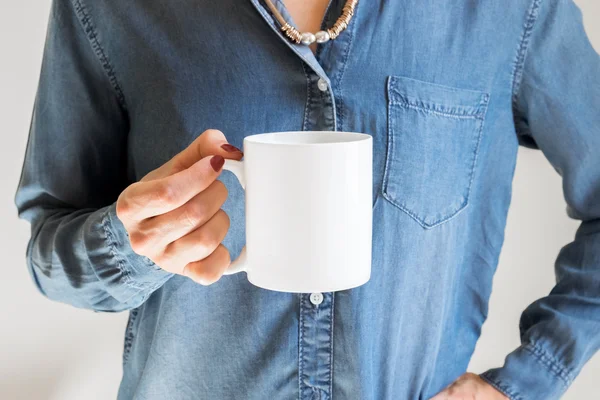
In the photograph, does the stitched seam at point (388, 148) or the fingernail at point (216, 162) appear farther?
the stitched seam at point (388, 148)

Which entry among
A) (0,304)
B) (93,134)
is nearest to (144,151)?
(93,134)

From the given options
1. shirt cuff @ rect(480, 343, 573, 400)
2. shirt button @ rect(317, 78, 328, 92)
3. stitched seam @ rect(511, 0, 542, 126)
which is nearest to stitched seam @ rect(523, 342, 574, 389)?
shirt cuff @ rect(480, 343, 573, 400)

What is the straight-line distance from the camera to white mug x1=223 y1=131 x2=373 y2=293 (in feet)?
1.70

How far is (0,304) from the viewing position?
1223 mm

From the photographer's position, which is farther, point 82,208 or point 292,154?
point 82,208

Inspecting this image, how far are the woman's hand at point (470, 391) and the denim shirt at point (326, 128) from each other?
20 millimetres

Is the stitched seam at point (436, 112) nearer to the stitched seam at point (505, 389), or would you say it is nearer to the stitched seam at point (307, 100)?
the stitched seam at point (307, 100)

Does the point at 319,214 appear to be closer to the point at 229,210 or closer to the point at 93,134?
the point at 229,210

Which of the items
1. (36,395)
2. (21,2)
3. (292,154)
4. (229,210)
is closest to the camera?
(292,154)

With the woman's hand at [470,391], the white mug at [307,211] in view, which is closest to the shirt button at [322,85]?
the white mug at [307,211]

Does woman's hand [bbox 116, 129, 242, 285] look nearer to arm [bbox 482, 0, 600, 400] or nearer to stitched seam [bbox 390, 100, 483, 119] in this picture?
stitched seam [bbox 390, 100, 483, 119]

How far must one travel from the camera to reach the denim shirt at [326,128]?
2.38 feet

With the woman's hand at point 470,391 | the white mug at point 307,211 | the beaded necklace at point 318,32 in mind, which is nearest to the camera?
the white mug at point 307,211

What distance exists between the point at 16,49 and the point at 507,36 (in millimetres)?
822
